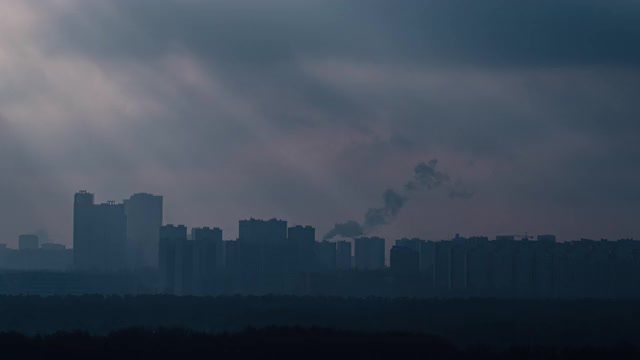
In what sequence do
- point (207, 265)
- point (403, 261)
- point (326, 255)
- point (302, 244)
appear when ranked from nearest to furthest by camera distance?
point (403, 261), point (207, 265), point (302, 244), point (326, 255)

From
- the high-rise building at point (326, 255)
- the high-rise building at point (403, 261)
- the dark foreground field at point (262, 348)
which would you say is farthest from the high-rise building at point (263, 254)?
the dark foreground field at point (262, 348)

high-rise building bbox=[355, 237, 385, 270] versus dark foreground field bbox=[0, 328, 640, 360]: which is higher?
high-rise building bbox=[355, 237, 385, 270]

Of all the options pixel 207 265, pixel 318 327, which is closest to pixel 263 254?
pixel 207 265

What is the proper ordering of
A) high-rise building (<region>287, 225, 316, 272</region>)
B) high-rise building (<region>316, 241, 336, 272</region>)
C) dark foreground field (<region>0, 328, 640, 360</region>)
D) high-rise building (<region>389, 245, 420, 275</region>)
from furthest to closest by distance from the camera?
high-rise building (<region>316, 241, 336, 272</region>)
high-rise building (<region>287, 225, 316, 272</region>)
high-rise building (<region>389, 245, 420, 275</region>)
dark foreground field (<region>0, 328, 640, 360</region>)

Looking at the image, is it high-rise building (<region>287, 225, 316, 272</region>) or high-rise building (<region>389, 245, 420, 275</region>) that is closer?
high-rise building (<region>389, 245, 420, 275</region>)

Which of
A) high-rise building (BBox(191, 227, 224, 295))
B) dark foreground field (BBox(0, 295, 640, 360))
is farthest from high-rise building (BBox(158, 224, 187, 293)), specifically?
dark foreground field (BBox(0, 295, 640, 360))

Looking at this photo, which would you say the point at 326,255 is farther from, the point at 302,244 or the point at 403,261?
the point at 403,261

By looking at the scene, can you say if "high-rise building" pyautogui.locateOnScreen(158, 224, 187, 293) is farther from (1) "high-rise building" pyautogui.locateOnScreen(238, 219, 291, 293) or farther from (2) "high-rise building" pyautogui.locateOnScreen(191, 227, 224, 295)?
(1) "high-rise building" pyautogui.locateOnScreen(238, 219, 291, 293)

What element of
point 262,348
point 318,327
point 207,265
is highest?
point 207,265

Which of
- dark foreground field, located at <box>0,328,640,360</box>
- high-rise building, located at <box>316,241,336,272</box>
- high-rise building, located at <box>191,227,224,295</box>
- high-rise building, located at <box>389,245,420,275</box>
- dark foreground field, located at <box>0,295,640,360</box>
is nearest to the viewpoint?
dark foreground field, located at <box>0,328,640,360</box>
